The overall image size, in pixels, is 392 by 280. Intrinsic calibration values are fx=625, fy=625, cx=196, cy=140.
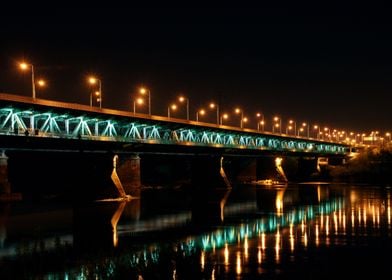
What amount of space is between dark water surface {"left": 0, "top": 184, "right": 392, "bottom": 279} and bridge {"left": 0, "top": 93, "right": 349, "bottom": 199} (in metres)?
9.37

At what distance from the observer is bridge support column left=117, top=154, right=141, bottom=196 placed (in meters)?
79.4

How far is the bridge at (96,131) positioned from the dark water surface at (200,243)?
9.37 m

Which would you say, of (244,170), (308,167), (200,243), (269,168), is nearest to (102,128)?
(244,170)

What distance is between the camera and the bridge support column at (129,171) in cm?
7938

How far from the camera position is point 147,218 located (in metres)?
45.8

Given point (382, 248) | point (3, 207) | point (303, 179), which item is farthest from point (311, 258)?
point (303, 179)

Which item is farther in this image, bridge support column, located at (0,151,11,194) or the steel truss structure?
bridge support column, located at (0,151,11,194)

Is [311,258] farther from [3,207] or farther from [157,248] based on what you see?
[3,207]

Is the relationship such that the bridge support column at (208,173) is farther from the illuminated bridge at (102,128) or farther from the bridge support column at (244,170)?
the bridge support column at (244,170)

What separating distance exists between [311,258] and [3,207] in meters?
39.0

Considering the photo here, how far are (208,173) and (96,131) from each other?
3250 centimetres

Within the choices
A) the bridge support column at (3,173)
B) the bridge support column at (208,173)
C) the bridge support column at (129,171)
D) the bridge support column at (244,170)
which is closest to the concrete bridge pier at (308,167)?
the bridge support column at (244,170)

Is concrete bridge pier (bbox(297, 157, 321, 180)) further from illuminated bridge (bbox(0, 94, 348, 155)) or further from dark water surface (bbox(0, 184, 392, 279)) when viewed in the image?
dark water surface (bbox(0, 184, 392, 279))

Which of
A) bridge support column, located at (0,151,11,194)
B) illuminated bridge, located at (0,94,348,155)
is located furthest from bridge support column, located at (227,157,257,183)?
bridge support column, located at (0,151,11,194)
